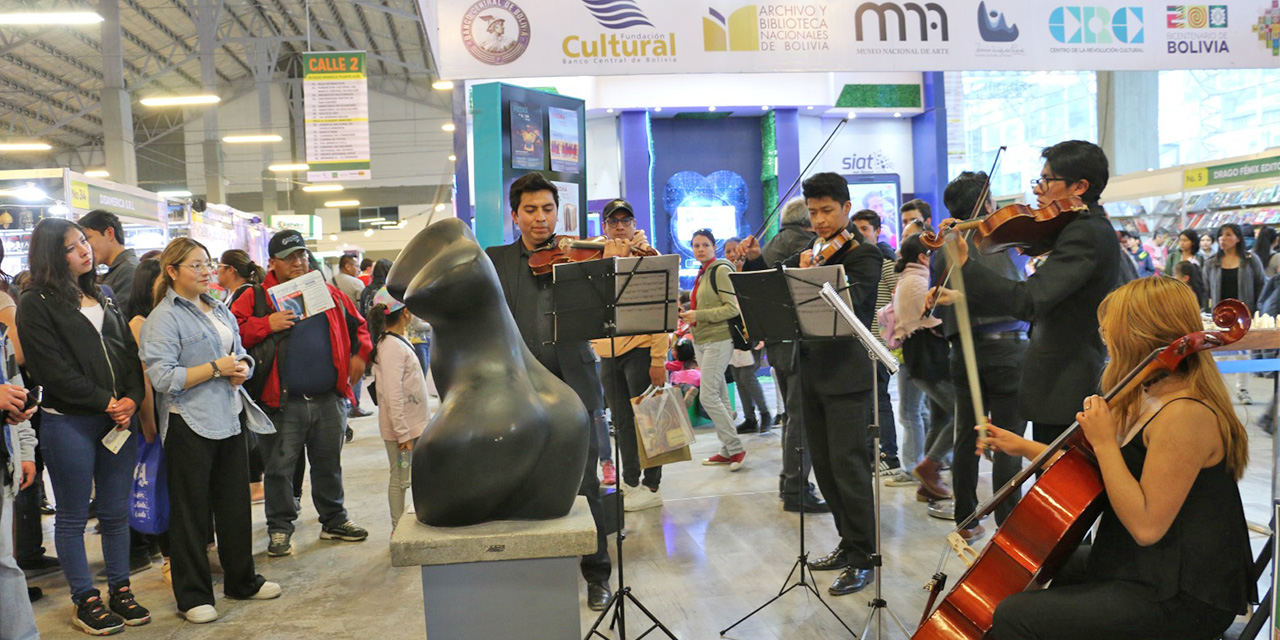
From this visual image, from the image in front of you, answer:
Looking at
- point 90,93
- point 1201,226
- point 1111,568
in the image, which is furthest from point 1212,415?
point 90,93

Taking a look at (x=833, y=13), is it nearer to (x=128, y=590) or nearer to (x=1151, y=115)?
(x=128, y=590)

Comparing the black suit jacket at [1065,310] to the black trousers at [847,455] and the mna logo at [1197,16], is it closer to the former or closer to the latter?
the black trousers at [847,455]

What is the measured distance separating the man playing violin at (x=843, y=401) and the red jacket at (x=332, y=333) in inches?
98.0

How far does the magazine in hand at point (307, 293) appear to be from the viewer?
4512 millimetres

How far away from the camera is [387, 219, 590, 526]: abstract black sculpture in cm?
235

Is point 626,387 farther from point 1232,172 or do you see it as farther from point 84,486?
point 1232,172

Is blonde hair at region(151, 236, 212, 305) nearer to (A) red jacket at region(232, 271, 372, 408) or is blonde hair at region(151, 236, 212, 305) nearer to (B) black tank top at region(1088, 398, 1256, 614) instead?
(A) red jacket at region(232, 271, 372, 408)

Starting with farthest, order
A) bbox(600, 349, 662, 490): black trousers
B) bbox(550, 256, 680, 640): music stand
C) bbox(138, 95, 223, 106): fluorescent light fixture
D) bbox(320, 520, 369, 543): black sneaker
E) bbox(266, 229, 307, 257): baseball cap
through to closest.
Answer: bbox(138, 95, 223, 106): fluorescent light fixture → bbox(600, 349, 662, 490): black trousers → bbox(320, 520, 369, 543): black sneaker → bbox(266, 229, 307, 257): baseball cap → bbox(550, 256, 680, 640): music stand

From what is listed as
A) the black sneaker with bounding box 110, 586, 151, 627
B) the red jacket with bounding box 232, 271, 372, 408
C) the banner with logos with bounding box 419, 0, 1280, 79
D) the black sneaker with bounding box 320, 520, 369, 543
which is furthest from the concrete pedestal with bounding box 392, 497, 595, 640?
the banner with logos with bounding box 419, 0, 1280, 79

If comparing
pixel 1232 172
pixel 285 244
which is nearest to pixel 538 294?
pixel 285 244

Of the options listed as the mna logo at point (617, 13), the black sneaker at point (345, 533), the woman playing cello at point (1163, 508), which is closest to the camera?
the woman playing cello at point (1163, 508)

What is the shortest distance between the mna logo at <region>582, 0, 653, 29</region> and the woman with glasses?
3066 mm

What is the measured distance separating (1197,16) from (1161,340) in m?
5.04

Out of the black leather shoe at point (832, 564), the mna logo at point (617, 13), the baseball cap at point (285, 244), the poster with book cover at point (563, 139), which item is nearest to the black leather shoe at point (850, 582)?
the black leather shoe at point (832, 564)
